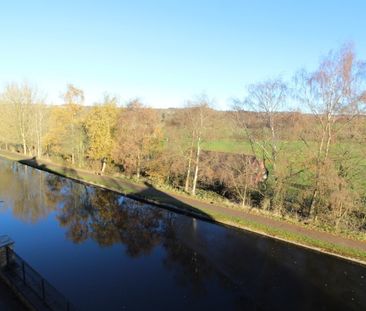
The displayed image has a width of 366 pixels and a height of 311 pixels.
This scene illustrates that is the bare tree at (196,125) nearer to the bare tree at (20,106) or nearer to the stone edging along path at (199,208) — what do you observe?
the stone edging along path at (199,208)

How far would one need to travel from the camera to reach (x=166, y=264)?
1363cm

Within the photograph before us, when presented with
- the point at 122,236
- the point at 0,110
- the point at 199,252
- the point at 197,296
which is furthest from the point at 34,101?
the point at 197,296

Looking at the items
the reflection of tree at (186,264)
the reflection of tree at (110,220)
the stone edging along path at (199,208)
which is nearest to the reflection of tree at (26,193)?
the reflection of tree at (110,220)

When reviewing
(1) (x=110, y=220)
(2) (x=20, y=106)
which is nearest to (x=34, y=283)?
(1) (x=110, y=220)

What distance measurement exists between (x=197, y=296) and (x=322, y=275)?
19.3 ft

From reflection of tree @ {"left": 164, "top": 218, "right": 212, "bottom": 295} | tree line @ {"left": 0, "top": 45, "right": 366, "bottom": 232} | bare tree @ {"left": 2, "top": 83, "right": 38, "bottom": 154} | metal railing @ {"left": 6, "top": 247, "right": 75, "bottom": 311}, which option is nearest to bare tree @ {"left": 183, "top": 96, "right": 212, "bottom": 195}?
tree line @ {"left": 0, "top": 45, "right": 366, "bottom": 232}

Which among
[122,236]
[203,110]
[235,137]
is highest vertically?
[203,110]

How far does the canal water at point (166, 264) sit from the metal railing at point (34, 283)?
73cm

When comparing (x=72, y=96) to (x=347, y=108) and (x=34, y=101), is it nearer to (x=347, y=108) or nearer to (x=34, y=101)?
(x=34, y=101)

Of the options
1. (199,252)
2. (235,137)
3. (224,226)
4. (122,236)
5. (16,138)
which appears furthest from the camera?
(16,138)

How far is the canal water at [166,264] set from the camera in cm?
1096

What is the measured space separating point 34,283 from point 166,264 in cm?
550

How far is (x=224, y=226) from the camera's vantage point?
60.7 feet

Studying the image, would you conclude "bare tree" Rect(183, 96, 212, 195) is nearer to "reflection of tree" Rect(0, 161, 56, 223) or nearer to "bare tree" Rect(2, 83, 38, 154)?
"reflection of tree" Rect(0, 161, 56, 223)
